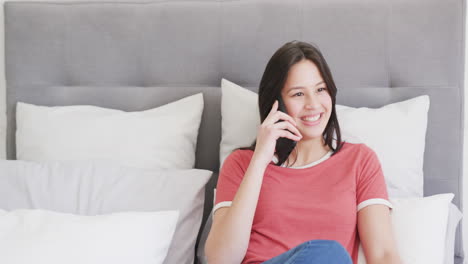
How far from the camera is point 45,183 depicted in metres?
1.66

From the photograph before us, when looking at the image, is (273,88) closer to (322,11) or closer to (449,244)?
(322,11)

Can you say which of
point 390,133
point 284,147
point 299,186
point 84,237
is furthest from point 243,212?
point 390,133

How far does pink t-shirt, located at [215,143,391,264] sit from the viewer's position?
1.43 metres

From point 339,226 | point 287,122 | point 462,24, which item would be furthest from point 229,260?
point 462,24

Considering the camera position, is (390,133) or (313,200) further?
(390,133)

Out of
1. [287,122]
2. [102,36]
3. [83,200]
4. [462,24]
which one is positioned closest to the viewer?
[287,122]

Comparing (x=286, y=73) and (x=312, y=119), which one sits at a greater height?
(x=286, y=73)

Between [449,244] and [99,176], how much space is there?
1.11 metres

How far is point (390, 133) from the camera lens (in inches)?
66.4

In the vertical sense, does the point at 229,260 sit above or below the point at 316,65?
below

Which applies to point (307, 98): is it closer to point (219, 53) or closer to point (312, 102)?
point (312, 102)

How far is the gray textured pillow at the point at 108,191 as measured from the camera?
5.25ft

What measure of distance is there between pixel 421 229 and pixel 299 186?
36 cm

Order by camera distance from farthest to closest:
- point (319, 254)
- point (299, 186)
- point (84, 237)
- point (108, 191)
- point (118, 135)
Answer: point (118, 135) → point (108, 191) → point (299, 186) → point (84, 237) → point (319, 254)
